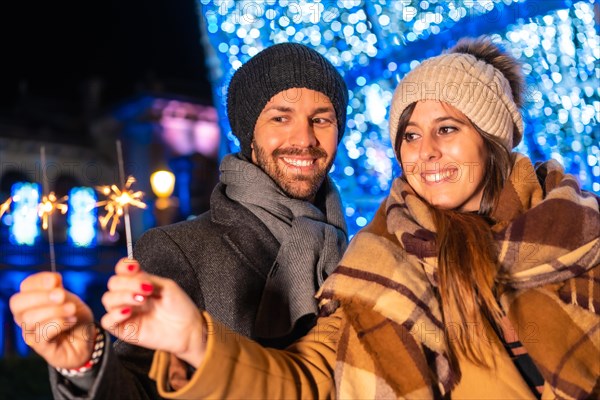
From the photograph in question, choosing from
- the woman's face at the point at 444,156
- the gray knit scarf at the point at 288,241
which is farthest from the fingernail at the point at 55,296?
the woman's face at the point at 444,156

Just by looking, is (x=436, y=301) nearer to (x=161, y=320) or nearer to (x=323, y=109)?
(x=161, y=320)

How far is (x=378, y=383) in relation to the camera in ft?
5.43

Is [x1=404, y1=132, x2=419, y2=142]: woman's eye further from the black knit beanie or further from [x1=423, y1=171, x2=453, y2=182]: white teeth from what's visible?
the black knit beanie

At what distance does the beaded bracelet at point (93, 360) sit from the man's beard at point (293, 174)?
107 cm

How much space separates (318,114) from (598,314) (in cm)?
117

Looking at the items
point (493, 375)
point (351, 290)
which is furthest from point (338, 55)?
point (493, 375)

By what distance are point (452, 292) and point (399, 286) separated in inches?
5.7

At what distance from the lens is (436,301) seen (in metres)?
1.75

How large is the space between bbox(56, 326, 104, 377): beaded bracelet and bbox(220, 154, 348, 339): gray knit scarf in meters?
0.73

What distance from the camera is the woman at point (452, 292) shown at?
1.62m

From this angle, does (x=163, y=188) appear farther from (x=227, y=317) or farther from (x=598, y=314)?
(x=598, y=314)

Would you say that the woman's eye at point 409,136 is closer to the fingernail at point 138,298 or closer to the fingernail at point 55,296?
the fingernail at point 138,298

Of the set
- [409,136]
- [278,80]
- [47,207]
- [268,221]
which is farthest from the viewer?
[278,80]

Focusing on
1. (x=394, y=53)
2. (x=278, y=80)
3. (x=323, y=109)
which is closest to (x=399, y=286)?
(x=323, y=109)
